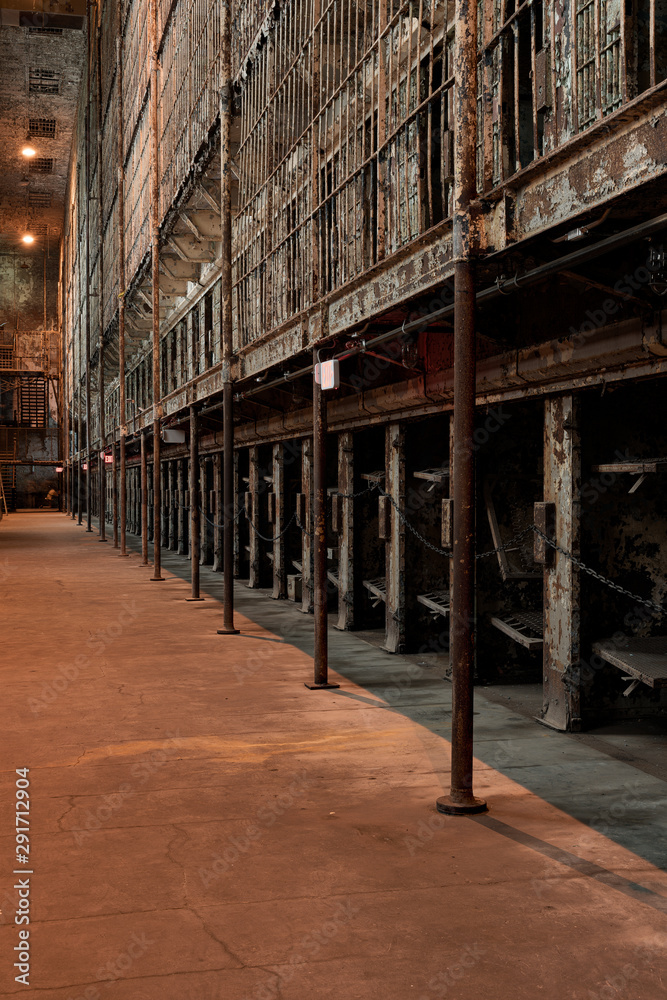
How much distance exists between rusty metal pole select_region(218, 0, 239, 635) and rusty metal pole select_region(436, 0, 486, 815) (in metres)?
5.81

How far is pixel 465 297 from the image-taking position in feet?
16.2

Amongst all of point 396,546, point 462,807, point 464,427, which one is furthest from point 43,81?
point 462,807

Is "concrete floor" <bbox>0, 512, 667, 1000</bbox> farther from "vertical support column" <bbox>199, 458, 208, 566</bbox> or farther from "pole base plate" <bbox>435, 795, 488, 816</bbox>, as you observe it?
"vertical support column" <bbox>199, 458, 208, 566</bbox>

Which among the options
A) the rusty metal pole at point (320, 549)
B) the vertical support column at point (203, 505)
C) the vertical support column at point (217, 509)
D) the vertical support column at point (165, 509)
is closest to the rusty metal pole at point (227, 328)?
the rusty metal pole at point (320, 549)

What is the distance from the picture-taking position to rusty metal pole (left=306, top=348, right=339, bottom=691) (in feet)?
25.7

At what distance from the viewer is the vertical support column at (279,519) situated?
47.2 feet

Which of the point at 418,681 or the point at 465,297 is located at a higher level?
the point at 465,297

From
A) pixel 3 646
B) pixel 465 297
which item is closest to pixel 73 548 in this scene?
pixel 3 646

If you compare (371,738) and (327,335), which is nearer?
(371,738)

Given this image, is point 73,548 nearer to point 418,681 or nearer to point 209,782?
point 418,681

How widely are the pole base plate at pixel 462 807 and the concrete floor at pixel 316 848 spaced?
0.06 meters

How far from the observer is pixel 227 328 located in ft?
36.9

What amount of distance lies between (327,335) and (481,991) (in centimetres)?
598

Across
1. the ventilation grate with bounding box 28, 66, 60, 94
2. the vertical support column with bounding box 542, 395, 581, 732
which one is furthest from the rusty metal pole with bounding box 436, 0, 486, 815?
the ventilation grate with bounding box 28, 66, 60, 94
